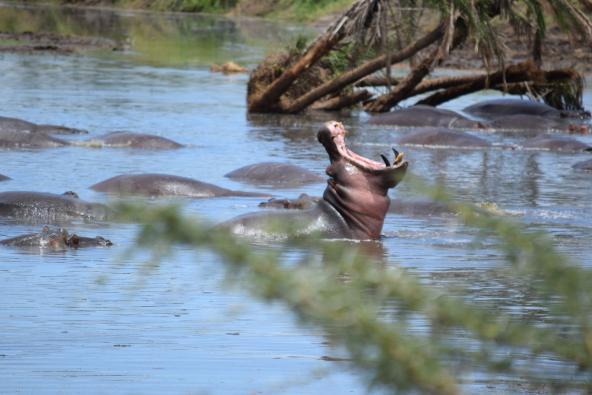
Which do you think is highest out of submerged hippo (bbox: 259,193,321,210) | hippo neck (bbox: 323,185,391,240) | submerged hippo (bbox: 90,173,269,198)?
hippo neck (bbox: 323,185,391,240)

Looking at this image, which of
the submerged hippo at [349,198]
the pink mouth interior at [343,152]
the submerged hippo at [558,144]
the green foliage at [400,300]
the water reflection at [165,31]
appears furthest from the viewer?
the water reflection at [165,31]

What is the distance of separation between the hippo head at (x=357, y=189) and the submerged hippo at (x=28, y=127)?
6.79 metres

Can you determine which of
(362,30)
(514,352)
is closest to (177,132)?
(362,30)

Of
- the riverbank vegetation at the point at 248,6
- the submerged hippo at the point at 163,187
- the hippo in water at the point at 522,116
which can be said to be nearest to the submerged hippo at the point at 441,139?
the hippo in water at the point at 522,116

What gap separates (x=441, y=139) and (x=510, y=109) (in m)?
4.21

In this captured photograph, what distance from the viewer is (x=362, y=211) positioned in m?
8.18

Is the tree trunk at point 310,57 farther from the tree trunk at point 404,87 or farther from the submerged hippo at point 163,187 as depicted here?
the submerged hippo at point 163,187

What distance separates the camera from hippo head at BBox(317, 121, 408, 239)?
8125 mm

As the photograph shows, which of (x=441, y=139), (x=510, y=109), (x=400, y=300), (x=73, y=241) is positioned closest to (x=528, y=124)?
(x=510, y=109)

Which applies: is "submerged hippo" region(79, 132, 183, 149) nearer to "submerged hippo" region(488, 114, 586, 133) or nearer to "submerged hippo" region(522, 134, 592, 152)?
"submerged hippo" region(522, 134, 592, 152)

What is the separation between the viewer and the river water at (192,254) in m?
4.53

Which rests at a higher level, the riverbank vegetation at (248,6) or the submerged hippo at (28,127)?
the submerged hippo at (28,127)

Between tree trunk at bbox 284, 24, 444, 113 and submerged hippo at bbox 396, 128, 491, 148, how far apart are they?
2617 millimetres

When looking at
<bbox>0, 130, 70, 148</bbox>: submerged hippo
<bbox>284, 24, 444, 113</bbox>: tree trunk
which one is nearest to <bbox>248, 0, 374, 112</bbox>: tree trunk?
<bbox>284, 24, 444, 113</bbox>: tree trunk
